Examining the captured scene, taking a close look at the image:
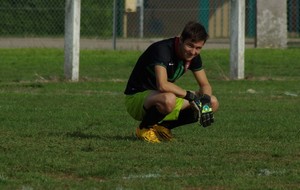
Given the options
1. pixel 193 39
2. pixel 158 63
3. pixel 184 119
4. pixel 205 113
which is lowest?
pixel 184 119

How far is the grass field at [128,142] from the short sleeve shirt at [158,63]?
0.62m

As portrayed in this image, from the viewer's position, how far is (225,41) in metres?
36.7

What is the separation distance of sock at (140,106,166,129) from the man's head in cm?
70

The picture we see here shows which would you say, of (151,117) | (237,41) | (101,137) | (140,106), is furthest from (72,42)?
(151,117)

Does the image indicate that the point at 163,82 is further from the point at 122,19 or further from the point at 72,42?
the point at 122,19

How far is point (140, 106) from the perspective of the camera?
11172 millimetres

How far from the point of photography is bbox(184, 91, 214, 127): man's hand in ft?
35.5

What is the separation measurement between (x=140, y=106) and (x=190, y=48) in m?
0.93

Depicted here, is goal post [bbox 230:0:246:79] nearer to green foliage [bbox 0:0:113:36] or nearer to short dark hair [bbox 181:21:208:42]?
green foliage [bbox 0:0:113:36]

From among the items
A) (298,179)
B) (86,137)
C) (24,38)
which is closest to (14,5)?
(24,38)

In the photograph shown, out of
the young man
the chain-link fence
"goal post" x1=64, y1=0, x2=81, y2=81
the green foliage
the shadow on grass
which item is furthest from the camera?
the chain-link fence

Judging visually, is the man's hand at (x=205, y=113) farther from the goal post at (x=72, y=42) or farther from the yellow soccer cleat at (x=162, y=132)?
the goal post at (x=72, y=42)

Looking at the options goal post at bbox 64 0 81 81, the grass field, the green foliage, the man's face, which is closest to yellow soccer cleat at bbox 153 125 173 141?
the grass field

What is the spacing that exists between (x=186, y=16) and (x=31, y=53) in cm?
917
